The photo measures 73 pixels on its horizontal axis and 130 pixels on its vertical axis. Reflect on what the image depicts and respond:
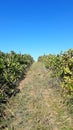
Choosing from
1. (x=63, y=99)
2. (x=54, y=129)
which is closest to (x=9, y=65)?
(x=63, y=99)

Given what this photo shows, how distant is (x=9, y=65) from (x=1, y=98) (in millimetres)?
6161

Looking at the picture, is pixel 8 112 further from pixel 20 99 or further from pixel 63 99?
pixel 63 99

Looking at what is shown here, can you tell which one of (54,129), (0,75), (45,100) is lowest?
(54,129)

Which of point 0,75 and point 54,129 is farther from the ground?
point 0,75

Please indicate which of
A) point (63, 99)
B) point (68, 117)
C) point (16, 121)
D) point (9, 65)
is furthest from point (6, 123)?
point (9, 65)

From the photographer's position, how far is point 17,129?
1118 cm

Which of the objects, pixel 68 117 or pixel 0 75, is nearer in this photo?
pixel 68 117

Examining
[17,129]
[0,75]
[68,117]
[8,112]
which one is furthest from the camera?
[0,75]

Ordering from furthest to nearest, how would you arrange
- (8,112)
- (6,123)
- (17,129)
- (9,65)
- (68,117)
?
1. (9,65)
2. (8,112)
3. (68,117)
4. (6,123)
5. (17,129)

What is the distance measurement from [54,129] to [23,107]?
12.7 ft

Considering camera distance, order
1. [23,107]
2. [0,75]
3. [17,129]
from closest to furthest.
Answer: [17,129] < [23,107] < [0,75]

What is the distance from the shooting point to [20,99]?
16.8 metres

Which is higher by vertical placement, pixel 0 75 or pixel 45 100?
pixel 0 75

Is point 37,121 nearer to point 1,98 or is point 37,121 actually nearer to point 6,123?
point 6,123
